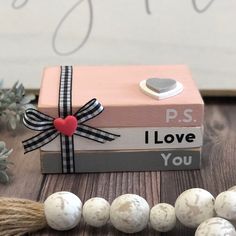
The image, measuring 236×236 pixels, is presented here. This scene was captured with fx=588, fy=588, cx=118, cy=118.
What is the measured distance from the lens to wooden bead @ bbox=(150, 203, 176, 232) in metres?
0.58

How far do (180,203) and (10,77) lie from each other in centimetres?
45

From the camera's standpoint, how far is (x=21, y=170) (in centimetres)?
74

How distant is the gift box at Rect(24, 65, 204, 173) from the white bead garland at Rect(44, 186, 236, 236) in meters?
0.13

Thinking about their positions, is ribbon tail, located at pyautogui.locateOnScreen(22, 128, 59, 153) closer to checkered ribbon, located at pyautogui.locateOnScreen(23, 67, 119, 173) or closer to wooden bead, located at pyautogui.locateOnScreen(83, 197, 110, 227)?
checkered ribbon, located at pyautogui.locateOnScreen(23, 67, 119, 173)

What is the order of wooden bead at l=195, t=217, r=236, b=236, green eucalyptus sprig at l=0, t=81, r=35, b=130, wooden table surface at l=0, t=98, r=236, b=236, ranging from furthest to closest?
green eucalyptus sprig at l=0, t=81, r=35, b=130, wooden table surface at l=0, t=98, r=236, b=236, wooden bead at l=195, t=217, r=236, b=236

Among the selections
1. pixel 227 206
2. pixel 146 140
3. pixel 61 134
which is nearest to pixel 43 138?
pixel 61 134

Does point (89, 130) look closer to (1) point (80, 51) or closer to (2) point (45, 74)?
(2) point (45, 74)

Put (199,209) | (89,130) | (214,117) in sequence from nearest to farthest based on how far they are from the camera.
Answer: (199,209)
(89,130)
(214,117)

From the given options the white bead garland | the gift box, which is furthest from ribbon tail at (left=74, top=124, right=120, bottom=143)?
the white bead garland

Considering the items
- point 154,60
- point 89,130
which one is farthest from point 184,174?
point 154,60

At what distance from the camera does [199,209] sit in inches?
22.1

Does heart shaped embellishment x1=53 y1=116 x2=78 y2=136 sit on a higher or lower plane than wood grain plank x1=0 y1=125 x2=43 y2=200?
higher

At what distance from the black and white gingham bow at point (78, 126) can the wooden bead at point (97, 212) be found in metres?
0.12

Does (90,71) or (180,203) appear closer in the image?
(180,203)
